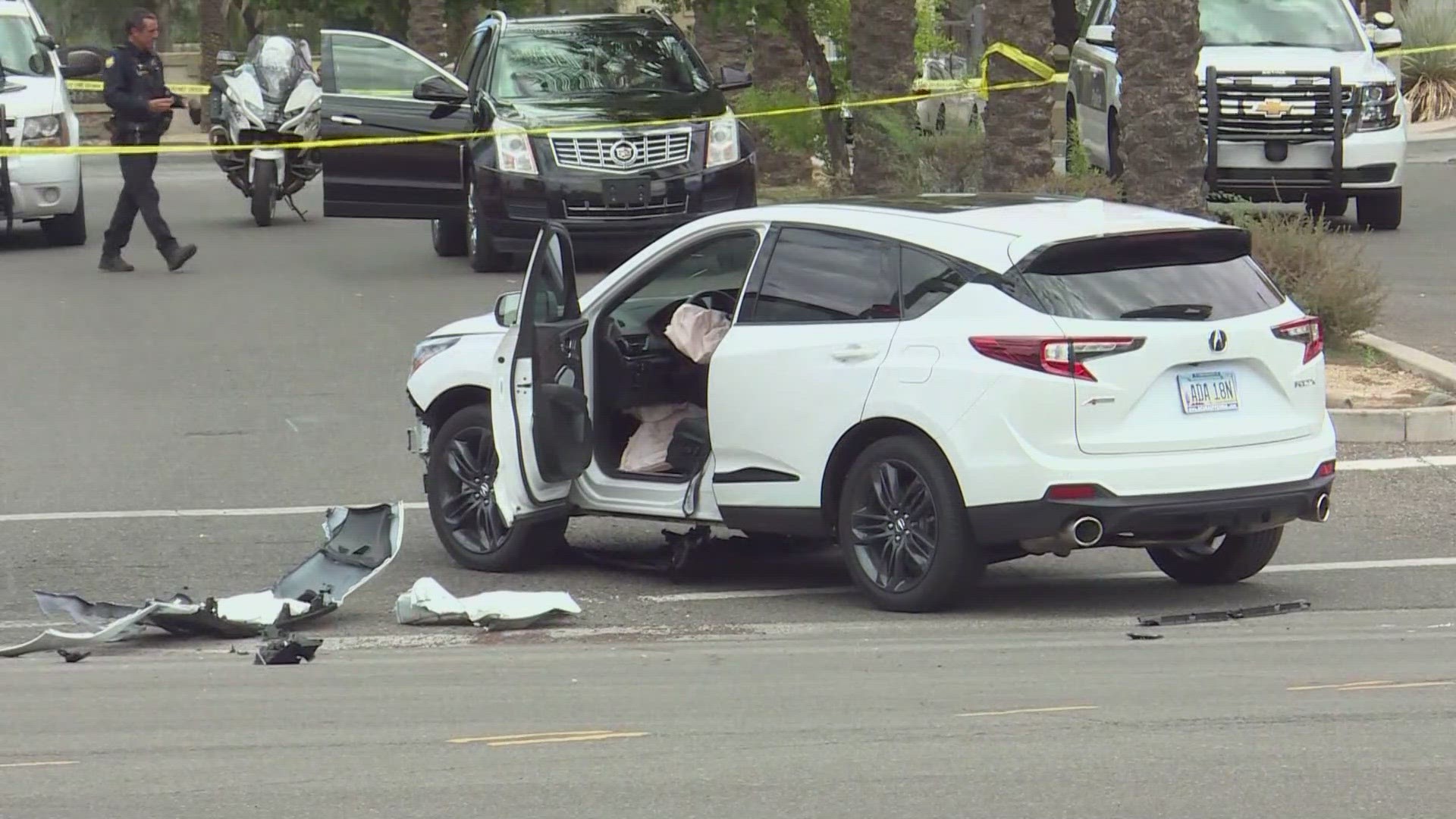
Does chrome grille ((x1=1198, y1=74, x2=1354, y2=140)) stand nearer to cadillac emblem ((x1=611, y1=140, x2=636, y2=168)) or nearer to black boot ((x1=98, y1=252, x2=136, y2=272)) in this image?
cadillac emblem ((x1=611, y1=140, x2=636, y2=168))

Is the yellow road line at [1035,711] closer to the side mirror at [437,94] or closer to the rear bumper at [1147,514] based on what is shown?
the rear bumper at [1147,514]

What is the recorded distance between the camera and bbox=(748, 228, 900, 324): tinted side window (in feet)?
27.8

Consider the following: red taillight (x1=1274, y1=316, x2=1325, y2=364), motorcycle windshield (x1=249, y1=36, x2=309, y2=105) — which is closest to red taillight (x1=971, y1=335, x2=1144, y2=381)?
red taillight (x1=1274, y1=316, x2=1325, y2=364)

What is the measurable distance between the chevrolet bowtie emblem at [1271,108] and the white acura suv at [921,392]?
10858mm

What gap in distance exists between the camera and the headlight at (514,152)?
59.6ft

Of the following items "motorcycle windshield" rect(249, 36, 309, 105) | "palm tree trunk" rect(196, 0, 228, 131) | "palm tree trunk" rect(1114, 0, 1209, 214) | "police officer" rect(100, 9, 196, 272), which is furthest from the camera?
"palm tree trunk" rect(196, 0, 228, 131)

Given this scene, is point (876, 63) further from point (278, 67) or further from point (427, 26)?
point (427, 26)

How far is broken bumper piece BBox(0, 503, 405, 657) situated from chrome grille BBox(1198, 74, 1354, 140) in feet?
38.9

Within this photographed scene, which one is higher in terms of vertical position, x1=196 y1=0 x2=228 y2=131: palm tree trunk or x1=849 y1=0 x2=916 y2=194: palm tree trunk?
x1=849 y1=0 x2=916 y2=194: palm tree trunk

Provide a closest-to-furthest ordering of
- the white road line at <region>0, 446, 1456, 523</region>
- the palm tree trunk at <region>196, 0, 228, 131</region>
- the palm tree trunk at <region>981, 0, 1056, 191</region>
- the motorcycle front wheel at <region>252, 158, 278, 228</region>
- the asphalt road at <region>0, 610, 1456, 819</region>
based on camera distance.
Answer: the asphalt road at <region>0, 610, 1456, 819</region> → the white road line at <region>0, 446, 1456, 523</region> → the palm tree trunk at <region>981, 0, 1056, 191</region> → the motorcycle front wheel at <region>252, 158, 278, 228</region> → the palm tree trunk at <region>196, 0, 228, 131</region>

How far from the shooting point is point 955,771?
6027mm

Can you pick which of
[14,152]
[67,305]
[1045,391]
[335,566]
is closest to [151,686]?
[335,566]

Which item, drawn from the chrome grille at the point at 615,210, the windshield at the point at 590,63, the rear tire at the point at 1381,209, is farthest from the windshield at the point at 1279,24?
the chrome grille at the point at 615,210

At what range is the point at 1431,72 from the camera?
34438 mm
